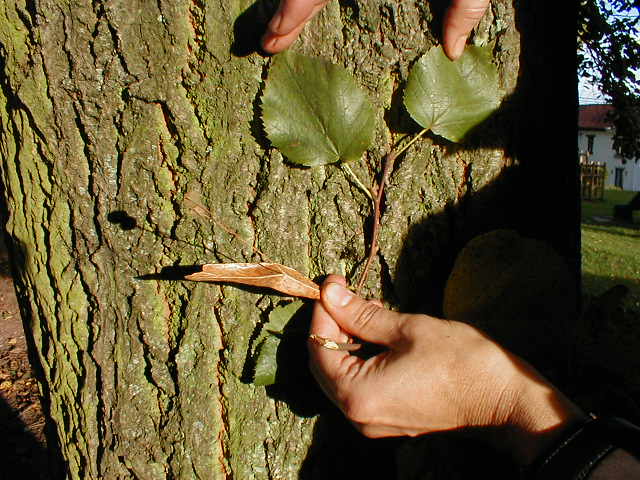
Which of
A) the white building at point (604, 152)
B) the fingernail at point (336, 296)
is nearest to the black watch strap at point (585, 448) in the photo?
the fingernail at point (336, 296)

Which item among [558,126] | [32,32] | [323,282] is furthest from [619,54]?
[32,32]

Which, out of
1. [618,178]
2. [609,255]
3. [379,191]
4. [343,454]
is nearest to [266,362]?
[343,454]

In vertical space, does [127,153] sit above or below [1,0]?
below

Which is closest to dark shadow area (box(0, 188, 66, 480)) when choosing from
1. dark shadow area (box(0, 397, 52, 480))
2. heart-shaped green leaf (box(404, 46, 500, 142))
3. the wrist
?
dark shadow area (box(0, 397, 52, 480))

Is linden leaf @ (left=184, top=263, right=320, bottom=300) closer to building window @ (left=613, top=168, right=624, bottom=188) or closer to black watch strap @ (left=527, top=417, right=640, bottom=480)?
black watch strap @ (left=527, top=417, right=640, bottom=480)

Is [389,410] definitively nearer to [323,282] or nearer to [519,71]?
[323,282]

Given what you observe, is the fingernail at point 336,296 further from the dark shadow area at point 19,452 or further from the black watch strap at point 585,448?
the dark shadow area at point 19,452
